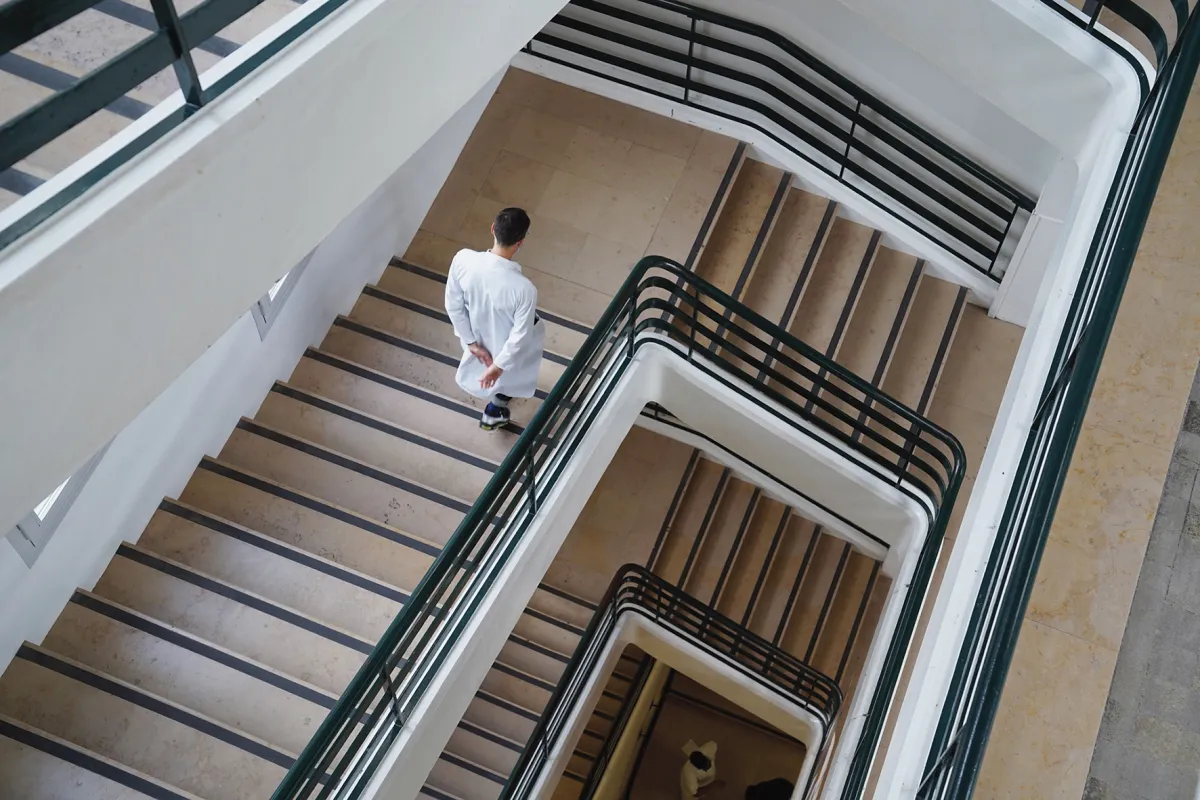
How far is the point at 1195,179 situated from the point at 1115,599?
6.14ft

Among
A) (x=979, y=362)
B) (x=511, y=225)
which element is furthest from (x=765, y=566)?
(x=511, y=225)

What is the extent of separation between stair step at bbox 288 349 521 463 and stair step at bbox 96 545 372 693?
141 cm

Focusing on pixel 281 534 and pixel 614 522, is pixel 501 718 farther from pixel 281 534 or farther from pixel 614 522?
pixel 281 534

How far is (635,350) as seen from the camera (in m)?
6.45

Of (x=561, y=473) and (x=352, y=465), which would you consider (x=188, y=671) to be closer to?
(x=352, y=465)

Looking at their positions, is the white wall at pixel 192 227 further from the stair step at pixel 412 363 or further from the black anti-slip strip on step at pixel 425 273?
the black anti-slip strip on step at pixel 425 273

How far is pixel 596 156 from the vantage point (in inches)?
295

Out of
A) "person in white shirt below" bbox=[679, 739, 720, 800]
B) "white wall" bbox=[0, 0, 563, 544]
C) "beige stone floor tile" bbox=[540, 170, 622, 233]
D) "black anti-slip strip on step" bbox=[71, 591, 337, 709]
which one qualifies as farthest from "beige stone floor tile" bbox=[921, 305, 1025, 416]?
"person in white shirt below" bbox=[679, 739, 720, 800]

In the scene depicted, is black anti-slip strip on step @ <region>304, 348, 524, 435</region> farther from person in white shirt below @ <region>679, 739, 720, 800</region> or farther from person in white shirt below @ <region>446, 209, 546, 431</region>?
person in white shirt below @ <region>679, 739, 720, 800</region>

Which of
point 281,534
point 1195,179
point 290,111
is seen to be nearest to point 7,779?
point 281,534

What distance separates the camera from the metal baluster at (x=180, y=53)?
90.9 inches

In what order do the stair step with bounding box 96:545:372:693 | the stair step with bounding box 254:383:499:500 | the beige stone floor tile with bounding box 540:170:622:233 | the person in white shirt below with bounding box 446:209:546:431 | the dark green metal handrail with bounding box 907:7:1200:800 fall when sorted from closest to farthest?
the dark green metal handrail with bounding box 907:7:1200:800, the person in white shirt below with bounding box 446:209:546:431, the stair step with bounding box 96:545:372:693, the stair step with bounding box 254:383:499:500, the beige stone floor tile with bounding box 540:170:622:233

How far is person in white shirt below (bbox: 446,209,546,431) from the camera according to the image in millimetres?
4871

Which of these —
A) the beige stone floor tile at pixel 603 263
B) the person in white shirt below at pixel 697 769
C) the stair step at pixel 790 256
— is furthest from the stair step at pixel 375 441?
the person in white shirt below at pixel 697 769
